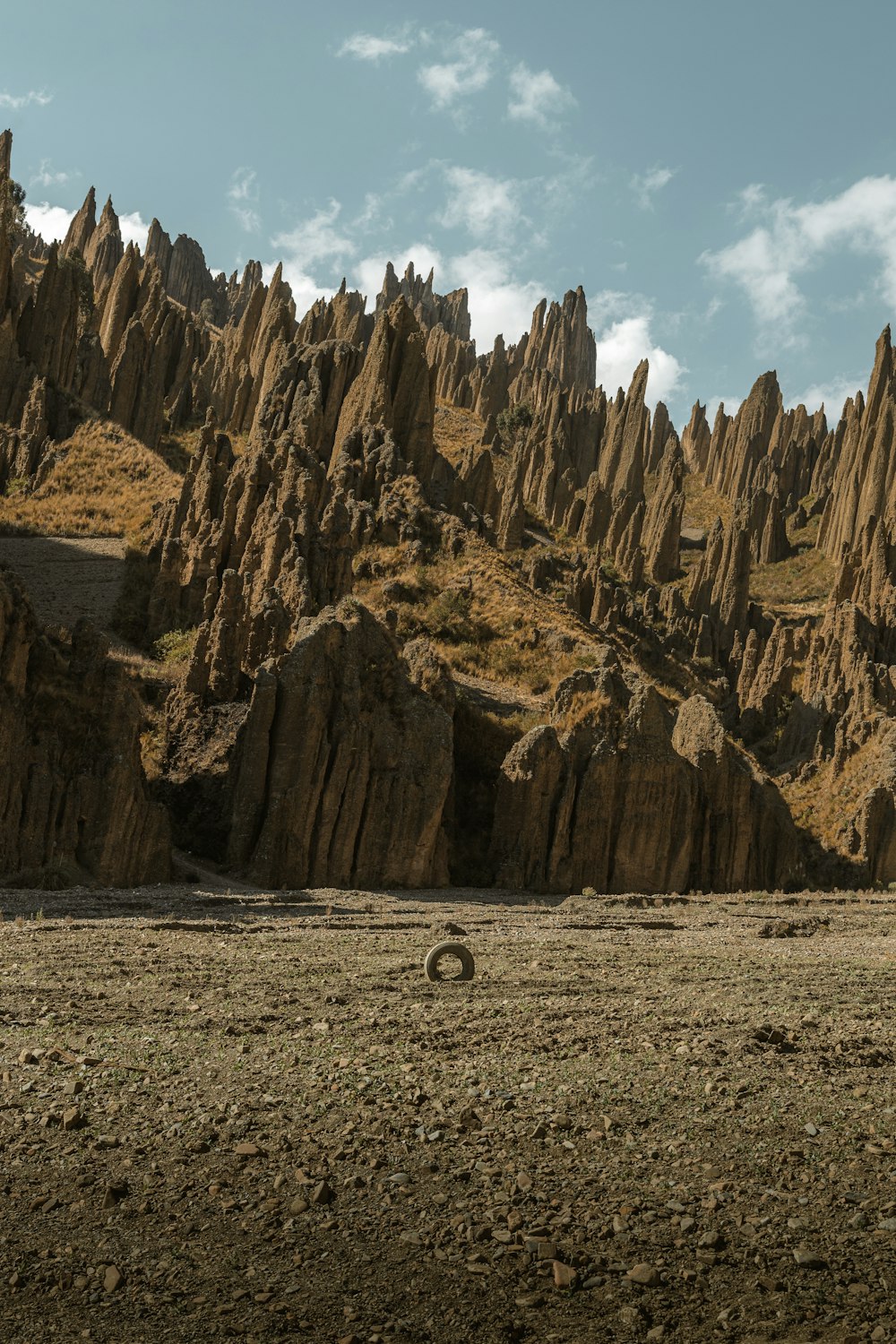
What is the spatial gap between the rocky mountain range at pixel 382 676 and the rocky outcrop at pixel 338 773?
0.06 meters

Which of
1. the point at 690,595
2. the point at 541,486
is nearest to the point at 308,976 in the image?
the point at 690,595

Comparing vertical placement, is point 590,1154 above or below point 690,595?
below

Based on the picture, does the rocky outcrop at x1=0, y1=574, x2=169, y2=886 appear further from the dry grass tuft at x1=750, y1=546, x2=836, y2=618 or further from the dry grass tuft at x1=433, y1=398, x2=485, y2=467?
the dry grass tuft at x1=750, y1=546, x2=836, y2=618

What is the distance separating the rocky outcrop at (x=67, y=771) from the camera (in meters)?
21.7

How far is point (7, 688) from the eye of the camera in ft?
73.0

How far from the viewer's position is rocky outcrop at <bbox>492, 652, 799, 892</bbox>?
101ft

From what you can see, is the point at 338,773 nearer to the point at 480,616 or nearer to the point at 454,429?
the point at 480,616

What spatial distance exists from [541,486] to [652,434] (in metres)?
44.4

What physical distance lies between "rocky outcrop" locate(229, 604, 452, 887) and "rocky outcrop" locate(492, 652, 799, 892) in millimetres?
2631

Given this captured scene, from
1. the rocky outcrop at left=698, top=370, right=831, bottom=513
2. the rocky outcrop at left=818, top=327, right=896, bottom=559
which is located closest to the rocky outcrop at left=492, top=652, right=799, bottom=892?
the rocky outcrop at left=818, top=327, right=896, bottom=559

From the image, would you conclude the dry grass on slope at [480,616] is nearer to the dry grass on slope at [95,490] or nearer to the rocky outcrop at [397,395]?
the rocky outcrop at [397,395]

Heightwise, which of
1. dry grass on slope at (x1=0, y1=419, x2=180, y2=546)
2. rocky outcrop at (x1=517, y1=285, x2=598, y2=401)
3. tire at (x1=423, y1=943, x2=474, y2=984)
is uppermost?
rocky outcrop at (x1=517, y1=285, x2=598, y2=401)

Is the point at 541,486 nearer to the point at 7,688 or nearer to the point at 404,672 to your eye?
the point at 404,672

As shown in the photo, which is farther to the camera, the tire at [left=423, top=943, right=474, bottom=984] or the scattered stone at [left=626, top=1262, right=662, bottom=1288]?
the tire at [left=423, top=943, right=474, bottom=984]
